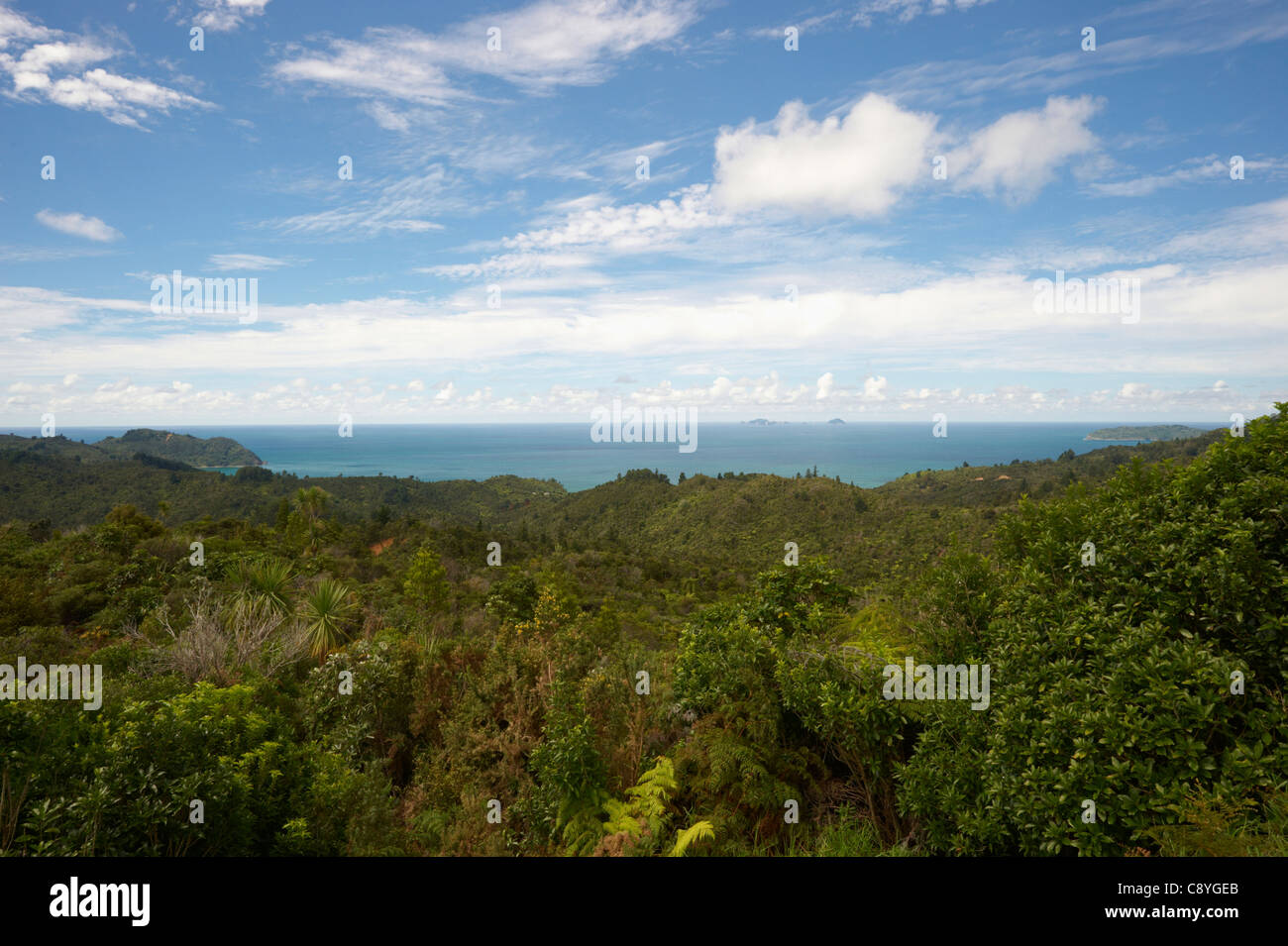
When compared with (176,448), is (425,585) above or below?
below

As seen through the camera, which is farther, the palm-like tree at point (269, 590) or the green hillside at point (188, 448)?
the green hillside at point (188, 448)

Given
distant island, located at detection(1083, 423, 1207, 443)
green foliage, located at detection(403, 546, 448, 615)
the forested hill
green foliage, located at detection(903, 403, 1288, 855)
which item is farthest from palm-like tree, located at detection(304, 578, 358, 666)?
distant island, located at detection(1083, 423, 1207, 443)

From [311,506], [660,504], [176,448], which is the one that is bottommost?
[660,504]

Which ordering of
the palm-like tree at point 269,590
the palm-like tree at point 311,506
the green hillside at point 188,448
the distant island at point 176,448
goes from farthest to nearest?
the green hillside at point 188,448 < the distant island at point 176,448 < the palm-like tree at point 311,506 < the palm-like tree at point 269,590

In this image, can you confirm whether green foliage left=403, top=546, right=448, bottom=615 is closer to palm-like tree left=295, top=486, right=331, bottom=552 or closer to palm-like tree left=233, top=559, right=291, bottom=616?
palm-like tree left=233, top=559, right=291, bottom=616

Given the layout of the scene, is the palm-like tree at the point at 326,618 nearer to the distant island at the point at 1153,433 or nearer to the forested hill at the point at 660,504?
the forested hill at the point at 660,504

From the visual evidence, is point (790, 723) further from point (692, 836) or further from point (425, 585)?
point (425, 585)

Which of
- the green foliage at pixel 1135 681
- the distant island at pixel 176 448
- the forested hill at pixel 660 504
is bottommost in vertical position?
the forested hill at pixel 660 504

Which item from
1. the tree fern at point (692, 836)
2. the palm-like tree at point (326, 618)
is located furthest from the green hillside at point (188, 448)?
the tree fern at point (692, 836)

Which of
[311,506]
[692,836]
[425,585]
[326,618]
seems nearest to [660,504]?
[311,506]

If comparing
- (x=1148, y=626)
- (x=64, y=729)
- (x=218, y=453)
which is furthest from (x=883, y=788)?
(x=218, y=453)
